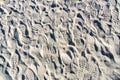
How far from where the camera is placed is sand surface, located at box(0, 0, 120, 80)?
14.8ft

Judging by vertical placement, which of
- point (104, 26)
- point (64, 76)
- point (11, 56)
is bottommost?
point (64, 76)

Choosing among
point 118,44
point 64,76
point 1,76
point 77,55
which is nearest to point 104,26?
point 118,44

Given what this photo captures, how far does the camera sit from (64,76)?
4484 mm

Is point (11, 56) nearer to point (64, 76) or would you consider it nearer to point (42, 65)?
point (42, 65)

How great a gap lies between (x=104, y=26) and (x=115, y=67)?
0.86m

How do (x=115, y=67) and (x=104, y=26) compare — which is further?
(x=104, y=26)

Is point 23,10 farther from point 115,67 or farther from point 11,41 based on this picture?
point 115,67

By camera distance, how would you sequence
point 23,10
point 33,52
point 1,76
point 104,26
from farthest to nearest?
1. point 23,10
2. point 104,26
3. point 33,52
4. point 1,76

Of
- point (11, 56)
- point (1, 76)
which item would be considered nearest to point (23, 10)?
point (11, 56)

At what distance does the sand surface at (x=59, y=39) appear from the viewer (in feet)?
14.8

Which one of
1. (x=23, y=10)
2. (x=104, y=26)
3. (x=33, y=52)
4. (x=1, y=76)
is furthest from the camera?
(x=23, y=10)

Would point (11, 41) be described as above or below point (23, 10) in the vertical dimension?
below

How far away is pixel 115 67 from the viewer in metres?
4.58

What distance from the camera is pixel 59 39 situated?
491 centimetres
